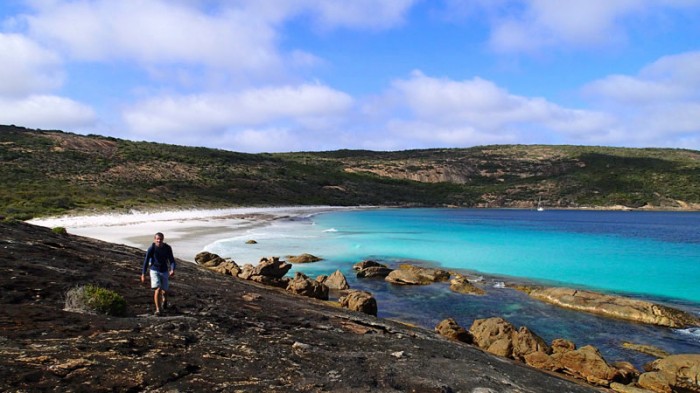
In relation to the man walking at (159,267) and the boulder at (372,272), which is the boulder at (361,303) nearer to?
the man walking at (159,267)

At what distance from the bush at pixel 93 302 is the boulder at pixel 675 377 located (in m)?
13.6

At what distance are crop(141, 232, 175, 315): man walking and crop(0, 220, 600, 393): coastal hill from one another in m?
0.44

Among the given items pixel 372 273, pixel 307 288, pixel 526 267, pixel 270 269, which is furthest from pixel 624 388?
pixel 526 267

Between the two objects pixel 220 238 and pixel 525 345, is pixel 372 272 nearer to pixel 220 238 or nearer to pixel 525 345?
pixel 525 345

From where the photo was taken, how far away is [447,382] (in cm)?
846

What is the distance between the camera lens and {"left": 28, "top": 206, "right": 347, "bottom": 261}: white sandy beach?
3225 centimetres

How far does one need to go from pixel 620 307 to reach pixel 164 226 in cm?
4090

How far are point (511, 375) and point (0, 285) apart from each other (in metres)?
12.0

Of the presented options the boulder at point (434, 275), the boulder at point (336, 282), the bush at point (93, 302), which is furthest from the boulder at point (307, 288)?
the bush at point (93, 302)

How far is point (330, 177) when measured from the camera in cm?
12812

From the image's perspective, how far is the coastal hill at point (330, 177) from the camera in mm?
63469

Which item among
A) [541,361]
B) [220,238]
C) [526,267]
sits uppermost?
[541,361]

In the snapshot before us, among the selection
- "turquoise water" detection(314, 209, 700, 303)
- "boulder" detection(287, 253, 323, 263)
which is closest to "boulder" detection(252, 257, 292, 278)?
"boulder" detection(287, 253, 323, 263)

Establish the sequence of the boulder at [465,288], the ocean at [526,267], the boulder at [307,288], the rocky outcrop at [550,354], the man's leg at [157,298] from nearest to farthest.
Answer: the man's leg at [157,298], the rocky outcrop at [550,354], the ocean at [526,267], the boulder at [307,288], the boulder at [465,288]
